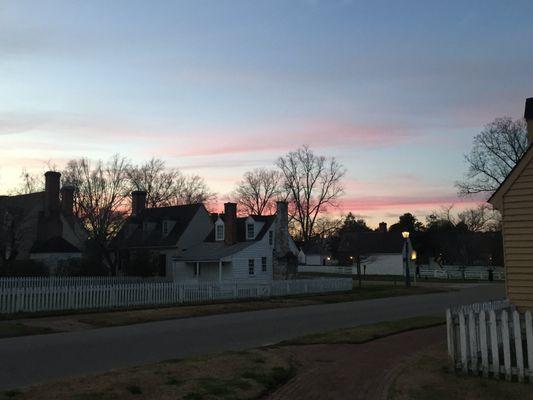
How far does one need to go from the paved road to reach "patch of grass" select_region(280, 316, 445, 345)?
3.26 feet

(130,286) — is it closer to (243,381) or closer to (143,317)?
(143,317)

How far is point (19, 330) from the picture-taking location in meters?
16.9

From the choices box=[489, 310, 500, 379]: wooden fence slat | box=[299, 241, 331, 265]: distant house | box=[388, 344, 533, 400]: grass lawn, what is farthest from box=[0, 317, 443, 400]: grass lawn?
box=[299, 241, 331, 265]: distant house

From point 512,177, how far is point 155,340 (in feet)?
32.9

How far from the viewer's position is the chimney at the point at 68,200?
48.8 meters

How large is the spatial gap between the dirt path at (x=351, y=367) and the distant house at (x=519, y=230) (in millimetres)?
2384

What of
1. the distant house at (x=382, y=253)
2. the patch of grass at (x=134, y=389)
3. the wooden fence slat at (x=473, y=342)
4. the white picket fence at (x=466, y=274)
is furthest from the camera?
the distant house at (x=382, y=253)

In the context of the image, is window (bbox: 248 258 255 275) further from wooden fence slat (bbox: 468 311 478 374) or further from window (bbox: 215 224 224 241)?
wooden fence slat (bbox: 468 311 478 374)

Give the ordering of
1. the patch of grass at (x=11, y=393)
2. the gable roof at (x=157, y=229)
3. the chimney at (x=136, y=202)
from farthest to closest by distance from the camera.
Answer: the chimney at (x=136, y=202)
the gable roof at (x=157, y=229)
the patch of grass at (x=11, y=393)

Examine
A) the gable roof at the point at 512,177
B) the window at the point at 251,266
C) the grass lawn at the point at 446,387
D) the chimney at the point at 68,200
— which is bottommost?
the grass lawn at the point at 446,387

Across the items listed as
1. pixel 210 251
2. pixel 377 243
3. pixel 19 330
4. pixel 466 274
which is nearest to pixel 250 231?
pixel 210 251

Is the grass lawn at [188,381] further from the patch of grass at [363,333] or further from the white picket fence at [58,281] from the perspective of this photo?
the white picket fence at [58,281]

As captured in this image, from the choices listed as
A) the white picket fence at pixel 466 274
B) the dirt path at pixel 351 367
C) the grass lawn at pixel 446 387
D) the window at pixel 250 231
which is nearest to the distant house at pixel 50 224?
the window at pixel 250 231

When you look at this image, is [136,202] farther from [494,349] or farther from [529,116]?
[494,349]
